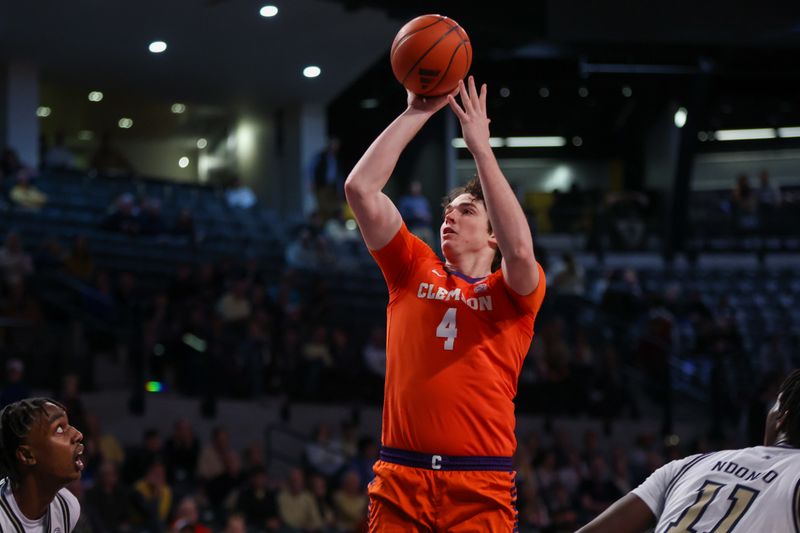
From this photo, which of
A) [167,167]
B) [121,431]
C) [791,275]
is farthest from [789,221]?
[167,167]

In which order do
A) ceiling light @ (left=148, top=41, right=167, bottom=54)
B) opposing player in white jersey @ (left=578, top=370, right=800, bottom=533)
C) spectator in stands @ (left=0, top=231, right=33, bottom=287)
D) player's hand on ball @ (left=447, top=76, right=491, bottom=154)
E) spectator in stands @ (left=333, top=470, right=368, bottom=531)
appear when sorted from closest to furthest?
opposing player in white jersey @ (left=578, top=370, right=800, bottom=533), player's hand on ball @ (left=447, top=76, right=491, bottom=154), spectator in stands @ (left=333, top=470, right=368, bottom=531), spectator in stands @ (left=0, top=231, right=33, bottom=287), ceiling light @ (left=148, top=41, right=167, bottom=54)

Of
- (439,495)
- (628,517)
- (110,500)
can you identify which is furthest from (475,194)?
(110,500)

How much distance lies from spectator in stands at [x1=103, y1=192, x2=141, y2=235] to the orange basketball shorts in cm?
1270

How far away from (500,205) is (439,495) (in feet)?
3.14

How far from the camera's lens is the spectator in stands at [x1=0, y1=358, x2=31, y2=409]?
1054 cm

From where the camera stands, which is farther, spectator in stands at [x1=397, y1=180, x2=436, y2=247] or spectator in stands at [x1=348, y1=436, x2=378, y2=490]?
spectator in stands at [x1=397, y1=180, x2=436, y2=247]

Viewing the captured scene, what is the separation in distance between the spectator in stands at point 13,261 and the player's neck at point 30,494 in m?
9.38

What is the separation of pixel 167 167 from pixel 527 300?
78.5 feet

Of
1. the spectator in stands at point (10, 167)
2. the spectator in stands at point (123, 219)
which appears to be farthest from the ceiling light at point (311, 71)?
the spectator in stands at point (10, 167)

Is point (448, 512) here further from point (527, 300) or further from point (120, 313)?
point (120, 313)

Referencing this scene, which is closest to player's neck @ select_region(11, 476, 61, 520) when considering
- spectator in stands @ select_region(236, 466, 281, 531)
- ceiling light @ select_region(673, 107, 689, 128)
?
spectator in stands @ select_region(236, 466, 281, 531)

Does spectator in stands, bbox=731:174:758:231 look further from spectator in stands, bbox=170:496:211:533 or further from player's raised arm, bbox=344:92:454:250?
player's raised arm, bbox=344:92:454:250

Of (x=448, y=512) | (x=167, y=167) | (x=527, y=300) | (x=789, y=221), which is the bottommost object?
(x=448, y=512)

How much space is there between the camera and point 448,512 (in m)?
3.76
